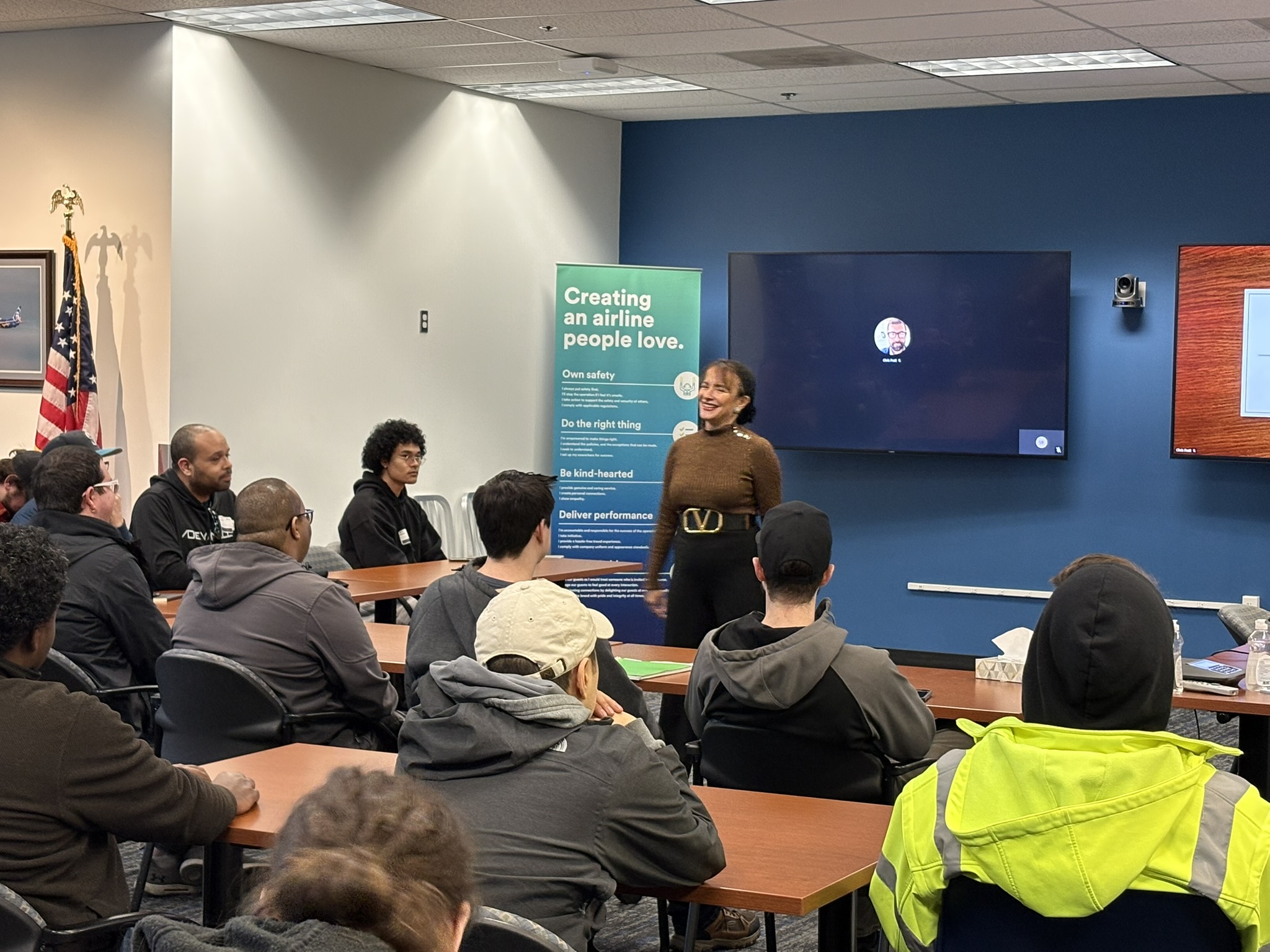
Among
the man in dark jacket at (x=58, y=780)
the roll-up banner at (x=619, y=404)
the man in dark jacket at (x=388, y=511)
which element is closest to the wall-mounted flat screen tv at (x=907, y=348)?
the roll-up banner at (x=619, y=404)

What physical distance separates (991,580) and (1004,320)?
1.51 metres

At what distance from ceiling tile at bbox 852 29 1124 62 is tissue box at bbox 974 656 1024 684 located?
11.4ft

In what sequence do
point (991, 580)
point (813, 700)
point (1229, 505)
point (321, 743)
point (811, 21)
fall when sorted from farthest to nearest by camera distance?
point (991, 580), point (1229, 505), point (811, 21), point (321, 743), point (813, 700)

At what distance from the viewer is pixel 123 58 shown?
23.0ft

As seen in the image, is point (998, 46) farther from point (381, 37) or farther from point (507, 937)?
point (507, 937)

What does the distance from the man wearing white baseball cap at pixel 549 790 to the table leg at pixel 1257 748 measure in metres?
2.39

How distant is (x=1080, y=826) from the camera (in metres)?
2.00

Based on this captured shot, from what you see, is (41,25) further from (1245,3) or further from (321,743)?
(1245,3)

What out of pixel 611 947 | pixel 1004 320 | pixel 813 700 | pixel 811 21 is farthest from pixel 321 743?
pixel 1004 320

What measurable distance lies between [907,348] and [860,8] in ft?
9.07

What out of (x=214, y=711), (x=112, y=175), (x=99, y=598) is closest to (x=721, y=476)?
(x=99, y=598)

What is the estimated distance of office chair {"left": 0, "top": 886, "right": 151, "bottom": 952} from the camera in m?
2.43

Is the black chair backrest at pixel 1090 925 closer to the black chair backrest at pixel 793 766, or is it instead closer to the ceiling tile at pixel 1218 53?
the black chair backrest at pixel 793 766

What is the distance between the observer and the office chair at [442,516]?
8.59m
